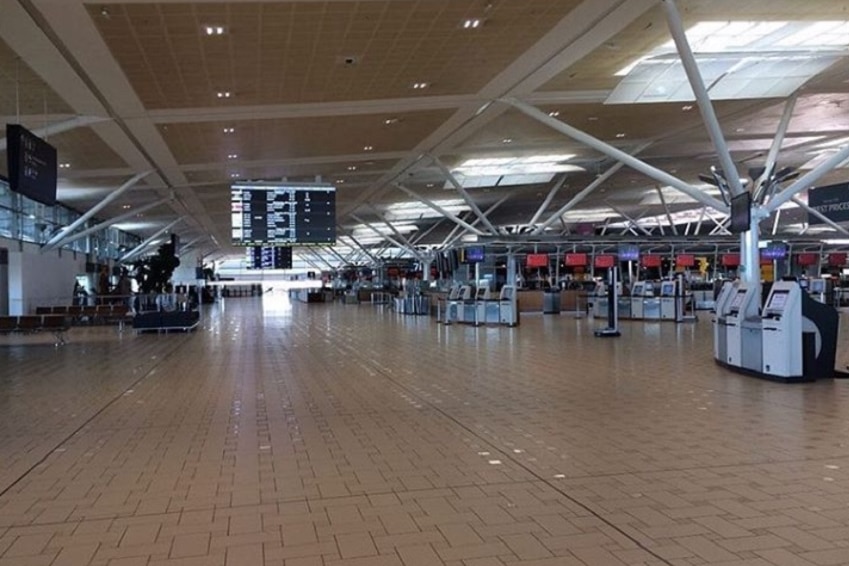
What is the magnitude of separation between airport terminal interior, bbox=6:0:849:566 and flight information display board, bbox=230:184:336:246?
0.29ft

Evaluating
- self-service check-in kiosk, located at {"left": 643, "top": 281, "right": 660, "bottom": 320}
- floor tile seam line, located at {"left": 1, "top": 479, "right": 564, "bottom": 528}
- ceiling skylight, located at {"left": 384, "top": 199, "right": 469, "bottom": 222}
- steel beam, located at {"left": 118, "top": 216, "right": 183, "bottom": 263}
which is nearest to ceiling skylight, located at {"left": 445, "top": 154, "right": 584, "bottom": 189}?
self-service check-in kiosk, located at {"left": 643, "top": 281, "right": 660, "bottom": 320}

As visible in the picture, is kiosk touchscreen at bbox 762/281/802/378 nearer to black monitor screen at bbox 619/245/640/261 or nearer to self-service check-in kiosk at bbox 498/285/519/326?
self-service check-in kiosk at bbox 498/285/519/326

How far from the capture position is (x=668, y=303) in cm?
2520

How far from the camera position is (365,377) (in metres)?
11.0

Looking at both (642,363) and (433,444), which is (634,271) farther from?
(433,444)

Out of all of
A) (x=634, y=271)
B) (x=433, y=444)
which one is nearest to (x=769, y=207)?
(x=433, y=444)

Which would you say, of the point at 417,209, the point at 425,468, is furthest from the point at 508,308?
the point at 417,209

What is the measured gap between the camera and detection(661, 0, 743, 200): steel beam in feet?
35.3

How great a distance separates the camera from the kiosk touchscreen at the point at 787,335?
989 centimetres

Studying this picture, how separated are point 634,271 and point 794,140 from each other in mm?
14451

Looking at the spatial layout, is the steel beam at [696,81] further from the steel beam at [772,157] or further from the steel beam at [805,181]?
the steel beam at [805,181]

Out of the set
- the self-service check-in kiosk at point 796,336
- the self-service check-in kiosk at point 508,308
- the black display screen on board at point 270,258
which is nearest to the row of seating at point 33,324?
the self-service check-in kiosk at point 508,308

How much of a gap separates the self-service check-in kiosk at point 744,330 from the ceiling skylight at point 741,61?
4730mm

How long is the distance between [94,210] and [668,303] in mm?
19868
